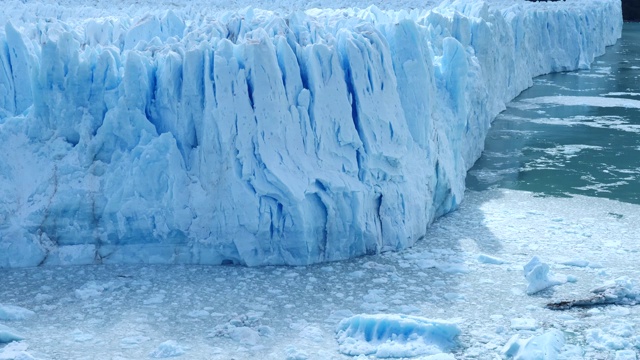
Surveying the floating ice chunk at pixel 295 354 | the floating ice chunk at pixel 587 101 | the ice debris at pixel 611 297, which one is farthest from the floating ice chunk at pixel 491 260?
the floating ice chunk at pixel 587 101

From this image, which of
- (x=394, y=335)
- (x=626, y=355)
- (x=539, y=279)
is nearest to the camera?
(x=626, y=355)

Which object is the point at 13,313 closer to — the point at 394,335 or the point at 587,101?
the point at 394,335

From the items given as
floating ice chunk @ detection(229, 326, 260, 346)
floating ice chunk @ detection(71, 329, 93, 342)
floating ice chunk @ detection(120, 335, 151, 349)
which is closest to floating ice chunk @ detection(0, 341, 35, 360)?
floating ice chunk @ detection(71, 329, 93, 342)

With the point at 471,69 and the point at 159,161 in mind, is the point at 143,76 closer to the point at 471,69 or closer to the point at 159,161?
the point at 159,161

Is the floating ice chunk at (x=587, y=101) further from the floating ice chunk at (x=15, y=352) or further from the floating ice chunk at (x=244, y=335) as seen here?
the floating ice chunk at (x=15, y=352)

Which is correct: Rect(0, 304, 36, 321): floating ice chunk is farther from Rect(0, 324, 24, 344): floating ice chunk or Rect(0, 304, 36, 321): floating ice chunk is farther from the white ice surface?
Rect(0, 324, 24, 344): floating ice chunk

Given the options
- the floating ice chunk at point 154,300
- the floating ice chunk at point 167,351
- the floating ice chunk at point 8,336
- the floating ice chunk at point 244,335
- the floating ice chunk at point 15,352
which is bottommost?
the floating ice chunk at point 244,335

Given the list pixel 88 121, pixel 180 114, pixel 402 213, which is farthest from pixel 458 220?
pixel 88 121

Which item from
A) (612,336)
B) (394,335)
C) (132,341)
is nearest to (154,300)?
(132,341)
